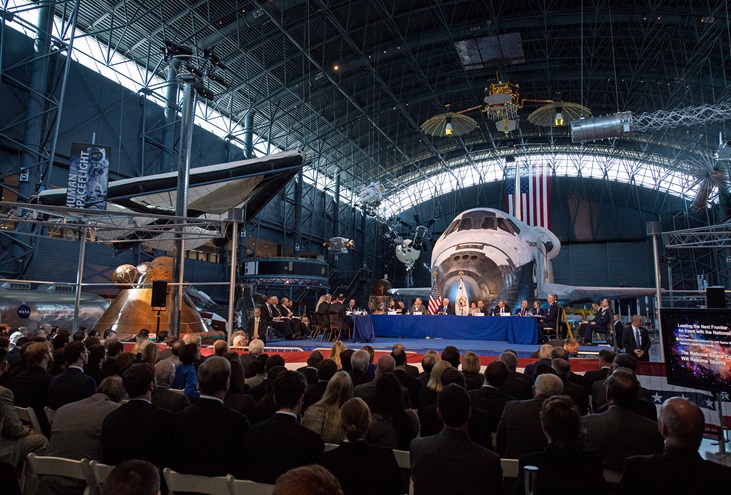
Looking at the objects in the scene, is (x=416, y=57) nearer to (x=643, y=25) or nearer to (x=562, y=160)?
(x=643, y=25)

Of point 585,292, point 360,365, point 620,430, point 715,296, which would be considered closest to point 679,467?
point 620,430

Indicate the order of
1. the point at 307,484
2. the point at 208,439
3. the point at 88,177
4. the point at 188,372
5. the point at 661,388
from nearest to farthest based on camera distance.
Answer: the point at 307,484, the point at 208,439, the point at 188,372, the point at 661,388, the point at 88,177

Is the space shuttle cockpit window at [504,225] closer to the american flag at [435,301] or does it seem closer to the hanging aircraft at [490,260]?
the hanging aircraft at [490,260]

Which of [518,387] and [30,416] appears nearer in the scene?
[30,416]

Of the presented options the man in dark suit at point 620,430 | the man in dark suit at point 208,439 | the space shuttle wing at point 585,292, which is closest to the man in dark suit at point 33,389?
the man in dark suit at point 208,439

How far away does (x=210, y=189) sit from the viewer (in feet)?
48.7

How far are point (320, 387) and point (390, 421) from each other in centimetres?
111

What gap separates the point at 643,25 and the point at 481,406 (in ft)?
87.6

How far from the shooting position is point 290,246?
108 feet

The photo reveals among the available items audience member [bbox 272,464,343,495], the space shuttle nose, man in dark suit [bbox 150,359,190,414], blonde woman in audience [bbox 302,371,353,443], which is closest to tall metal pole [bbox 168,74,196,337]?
man in dark suit [bbox 150,359,190,414]

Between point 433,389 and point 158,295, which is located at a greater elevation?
point 158,295

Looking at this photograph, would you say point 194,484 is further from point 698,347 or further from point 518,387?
point 698,347

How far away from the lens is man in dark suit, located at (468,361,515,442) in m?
4.06

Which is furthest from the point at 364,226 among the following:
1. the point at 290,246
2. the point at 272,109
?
the point at 272,109
